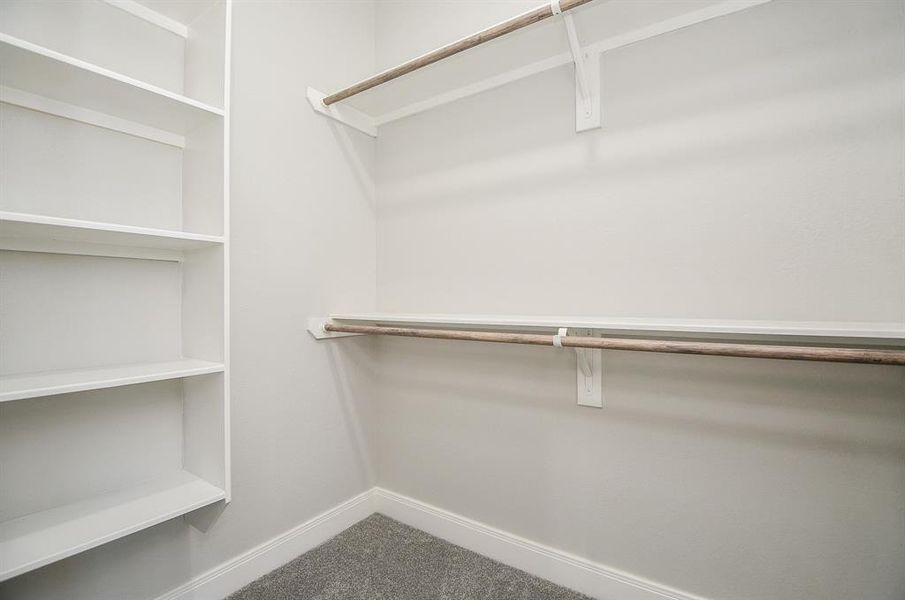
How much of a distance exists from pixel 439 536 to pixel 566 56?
1.94m

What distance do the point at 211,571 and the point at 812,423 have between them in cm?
186

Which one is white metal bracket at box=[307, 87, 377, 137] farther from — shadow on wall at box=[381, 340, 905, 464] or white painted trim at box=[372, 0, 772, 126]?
shadow on wall at box=[381, 340, 905, 464]

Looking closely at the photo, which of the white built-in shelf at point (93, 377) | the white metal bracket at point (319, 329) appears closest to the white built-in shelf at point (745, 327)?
the white metal bracket at point (319, 329)

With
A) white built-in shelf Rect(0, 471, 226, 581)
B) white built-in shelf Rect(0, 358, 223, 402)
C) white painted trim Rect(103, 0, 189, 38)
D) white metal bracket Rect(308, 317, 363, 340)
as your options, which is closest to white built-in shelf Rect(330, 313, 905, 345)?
white metal bracket Rect(308, 317, 363, 340)

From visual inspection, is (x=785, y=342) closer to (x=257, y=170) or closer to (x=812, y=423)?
(x=812, y=423)

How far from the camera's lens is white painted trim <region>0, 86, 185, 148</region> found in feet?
3.35

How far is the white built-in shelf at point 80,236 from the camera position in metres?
0.88

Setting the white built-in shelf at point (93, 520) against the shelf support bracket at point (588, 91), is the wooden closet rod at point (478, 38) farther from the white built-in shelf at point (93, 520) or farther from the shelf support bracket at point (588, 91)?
the white built-in shelf at point (93, 520)

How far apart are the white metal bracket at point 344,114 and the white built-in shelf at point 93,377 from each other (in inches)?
43.6

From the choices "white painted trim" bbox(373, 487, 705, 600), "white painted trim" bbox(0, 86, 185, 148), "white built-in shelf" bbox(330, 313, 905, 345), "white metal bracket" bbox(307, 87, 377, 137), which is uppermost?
"white metal bracket" bbox(307, 87, 377, 137)

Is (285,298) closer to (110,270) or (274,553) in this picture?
(110,270)

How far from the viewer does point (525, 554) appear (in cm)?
151

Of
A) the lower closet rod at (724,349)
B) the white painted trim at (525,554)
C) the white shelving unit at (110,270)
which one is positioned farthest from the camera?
the white painted trim at (525,554)

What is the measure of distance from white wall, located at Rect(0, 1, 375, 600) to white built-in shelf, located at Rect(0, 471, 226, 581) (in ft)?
0.53
